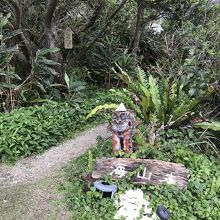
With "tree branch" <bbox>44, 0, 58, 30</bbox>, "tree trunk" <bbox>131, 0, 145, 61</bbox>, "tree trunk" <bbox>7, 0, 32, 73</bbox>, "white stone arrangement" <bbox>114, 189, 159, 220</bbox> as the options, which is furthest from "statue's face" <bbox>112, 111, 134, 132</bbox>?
"tree trunk" <bbox>131, 0, 145, 61</bbox>

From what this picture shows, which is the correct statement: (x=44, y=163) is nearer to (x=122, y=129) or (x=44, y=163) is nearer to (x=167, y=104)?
(x=122, y=129)

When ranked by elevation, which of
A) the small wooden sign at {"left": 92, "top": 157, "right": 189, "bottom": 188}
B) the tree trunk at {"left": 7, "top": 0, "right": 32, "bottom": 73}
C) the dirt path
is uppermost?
the tree trunk at {"left": 7, "top": 0, "right": 32, "bottom": 73}

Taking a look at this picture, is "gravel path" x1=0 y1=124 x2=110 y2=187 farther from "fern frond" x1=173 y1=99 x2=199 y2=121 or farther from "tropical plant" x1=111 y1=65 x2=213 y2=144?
"fern frond" x1=173 y1=99 x2=199 y2=121

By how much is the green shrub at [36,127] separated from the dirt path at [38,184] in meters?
0.15

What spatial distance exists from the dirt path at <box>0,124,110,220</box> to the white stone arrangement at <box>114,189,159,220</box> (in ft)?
1.86

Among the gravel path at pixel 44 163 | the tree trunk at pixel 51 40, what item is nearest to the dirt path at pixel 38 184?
the gravel path at pixel 44 163

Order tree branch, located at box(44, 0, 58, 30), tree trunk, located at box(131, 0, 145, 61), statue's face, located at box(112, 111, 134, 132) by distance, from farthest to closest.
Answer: tree trunk, located at box(131, 0, 145, 61)
tree branch, located at box(44, 0, 58, 30)
statue's face, located at box(112, 111, 134, 132)

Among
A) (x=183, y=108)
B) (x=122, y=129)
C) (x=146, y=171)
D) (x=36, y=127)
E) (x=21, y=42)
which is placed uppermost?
(x=21, y=42)

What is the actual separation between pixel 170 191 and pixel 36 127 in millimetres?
2141

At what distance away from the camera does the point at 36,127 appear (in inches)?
185

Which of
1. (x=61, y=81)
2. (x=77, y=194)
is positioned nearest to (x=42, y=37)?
(x=61, y=81)

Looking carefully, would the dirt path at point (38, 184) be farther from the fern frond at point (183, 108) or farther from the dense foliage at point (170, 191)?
the fern frond at point (183, 108)

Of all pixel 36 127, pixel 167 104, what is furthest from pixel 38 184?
pixel 167 104

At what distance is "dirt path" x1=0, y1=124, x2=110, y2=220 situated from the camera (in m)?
3.44
